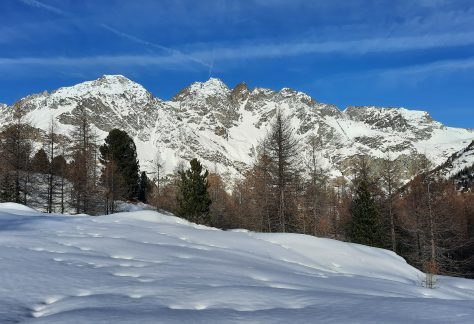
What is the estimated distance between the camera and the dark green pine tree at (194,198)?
91.9 feet

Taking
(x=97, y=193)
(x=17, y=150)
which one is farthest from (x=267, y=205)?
(x=17, y=150)

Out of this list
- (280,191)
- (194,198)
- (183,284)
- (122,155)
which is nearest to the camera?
(183,284)

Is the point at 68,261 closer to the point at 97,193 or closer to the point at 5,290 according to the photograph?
the point at 5,290

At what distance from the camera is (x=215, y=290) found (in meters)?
5.30

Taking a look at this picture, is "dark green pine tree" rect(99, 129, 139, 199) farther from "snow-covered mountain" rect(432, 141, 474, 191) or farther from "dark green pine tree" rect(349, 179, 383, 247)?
"snow-covered mountain" rect(432, 141, 474, 191)

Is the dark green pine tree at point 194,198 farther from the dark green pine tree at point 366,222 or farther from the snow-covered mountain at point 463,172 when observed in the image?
the snow-covered mountain at point 463,172

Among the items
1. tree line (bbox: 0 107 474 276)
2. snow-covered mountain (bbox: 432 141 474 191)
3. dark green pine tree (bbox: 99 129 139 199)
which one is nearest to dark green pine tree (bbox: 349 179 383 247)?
tree line (bbox: 0 107 474 276)

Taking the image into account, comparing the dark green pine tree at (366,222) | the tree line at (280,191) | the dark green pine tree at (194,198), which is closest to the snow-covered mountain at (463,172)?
the tree line at (280,191)

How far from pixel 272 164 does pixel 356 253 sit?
45.6 feet

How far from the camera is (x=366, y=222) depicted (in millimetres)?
31234

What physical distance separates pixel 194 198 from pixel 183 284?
74.2 ft

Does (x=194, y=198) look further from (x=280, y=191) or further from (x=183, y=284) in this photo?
(x=183, y=284)

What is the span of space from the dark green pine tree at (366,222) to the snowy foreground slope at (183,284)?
1852 cm

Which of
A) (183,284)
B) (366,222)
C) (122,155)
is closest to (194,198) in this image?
(366,222)
